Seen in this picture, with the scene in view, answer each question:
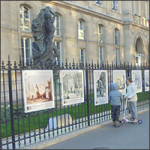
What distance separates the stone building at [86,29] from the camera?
16609mm

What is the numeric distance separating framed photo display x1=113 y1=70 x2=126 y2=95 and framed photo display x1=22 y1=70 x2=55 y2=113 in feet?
12.4

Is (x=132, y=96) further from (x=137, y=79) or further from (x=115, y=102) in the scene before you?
(x=137, y=79)

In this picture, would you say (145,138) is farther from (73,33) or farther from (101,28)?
(101,28)

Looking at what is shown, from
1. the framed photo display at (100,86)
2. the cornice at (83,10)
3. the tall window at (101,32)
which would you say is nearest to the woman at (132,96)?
the framed photo display at (100,86)

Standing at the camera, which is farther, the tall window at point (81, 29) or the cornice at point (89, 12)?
the tall window at point (81, 29)

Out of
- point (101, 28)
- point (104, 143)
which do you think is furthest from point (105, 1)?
point (104, 143)

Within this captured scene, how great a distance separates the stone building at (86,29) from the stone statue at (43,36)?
4.90m

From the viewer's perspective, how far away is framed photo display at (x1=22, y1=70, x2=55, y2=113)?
20.4 ft

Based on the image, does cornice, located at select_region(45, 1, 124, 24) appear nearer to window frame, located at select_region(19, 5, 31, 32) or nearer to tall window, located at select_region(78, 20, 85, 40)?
tall window, located at select_region(78, 20, 85, 40)

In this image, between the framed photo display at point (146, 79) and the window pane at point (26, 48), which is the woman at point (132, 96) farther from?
the window pane at point (26, 48)

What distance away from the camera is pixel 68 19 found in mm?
22125

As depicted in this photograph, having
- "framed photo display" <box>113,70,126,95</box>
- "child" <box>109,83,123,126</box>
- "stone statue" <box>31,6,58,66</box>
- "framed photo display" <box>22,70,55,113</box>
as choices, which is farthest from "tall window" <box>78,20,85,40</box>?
"framed photo display" <box>22,70,55,113</box>

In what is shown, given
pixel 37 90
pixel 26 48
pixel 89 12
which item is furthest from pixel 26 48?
pixel 37 90

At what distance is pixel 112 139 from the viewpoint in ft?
22.4
